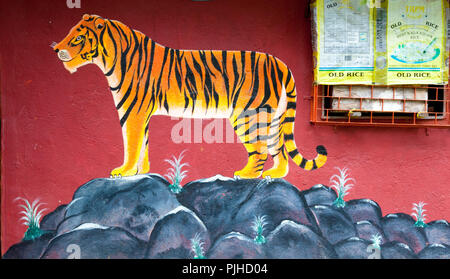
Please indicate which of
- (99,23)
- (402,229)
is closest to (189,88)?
(99,23)

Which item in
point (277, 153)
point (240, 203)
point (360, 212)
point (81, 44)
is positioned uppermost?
point (81, 44)

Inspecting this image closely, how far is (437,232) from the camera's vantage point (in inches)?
159

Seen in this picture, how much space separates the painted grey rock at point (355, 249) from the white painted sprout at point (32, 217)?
2.99 m

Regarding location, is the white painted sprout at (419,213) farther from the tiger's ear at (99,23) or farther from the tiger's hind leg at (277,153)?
the tiger's ear at (99,23)

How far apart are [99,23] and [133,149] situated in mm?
1301

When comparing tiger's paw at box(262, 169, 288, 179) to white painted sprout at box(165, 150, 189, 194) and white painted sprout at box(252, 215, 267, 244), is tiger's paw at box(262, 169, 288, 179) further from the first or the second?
white painted sprout at box(165, 150, 189, 194)

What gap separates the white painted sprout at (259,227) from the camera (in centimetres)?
389

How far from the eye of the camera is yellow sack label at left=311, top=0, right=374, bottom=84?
3826 mm

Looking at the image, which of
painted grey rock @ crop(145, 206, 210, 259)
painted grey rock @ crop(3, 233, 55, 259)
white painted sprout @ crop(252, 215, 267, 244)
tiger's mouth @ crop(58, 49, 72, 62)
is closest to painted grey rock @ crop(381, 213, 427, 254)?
white painted sprout @ crop(252, 215, 267, 244)

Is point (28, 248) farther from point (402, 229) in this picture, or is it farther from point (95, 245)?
point (402, 229)

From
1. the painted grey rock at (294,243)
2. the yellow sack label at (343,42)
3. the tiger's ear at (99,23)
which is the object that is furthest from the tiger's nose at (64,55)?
the painted grey rock at (294,243)

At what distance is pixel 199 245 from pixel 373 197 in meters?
1.83

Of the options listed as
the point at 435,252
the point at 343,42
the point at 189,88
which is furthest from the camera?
the point at 435,252

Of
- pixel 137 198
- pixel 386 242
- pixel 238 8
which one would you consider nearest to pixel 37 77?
pixel 137 198
